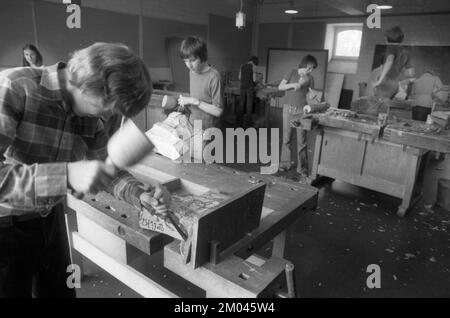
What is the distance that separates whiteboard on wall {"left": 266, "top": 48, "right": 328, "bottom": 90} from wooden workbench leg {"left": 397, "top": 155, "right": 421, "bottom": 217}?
17.8 feet

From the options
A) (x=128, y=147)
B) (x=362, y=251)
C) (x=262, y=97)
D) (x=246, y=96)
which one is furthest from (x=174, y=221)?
(x=262, y=97)

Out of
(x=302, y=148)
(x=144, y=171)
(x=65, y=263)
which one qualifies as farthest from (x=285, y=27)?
(x=65, y=263)

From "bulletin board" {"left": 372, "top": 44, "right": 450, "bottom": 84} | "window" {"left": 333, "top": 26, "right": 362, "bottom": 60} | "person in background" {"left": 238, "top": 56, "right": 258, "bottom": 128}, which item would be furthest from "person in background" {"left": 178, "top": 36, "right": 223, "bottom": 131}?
"window" {"left": 333, "top": 26, "right": 362, "bottom": 60}

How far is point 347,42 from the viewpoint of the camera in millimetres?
8250

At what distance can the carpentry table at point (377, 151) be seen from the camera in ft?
9.72

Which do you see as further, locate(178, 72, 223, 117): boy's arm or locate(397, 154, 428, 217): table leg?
locate(397, 154, 428, 217): table leg

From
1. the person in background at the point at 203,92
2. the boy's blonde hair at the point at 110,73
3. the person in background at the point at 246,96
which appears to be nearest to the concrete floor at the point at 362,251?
the person in background at the point at 203,92

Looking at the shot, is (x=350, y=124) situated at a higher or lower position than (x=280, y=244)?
higher

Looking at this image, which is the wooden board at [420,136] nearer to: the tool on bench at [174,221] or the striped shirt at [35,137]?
the tool on bench at [174,221]

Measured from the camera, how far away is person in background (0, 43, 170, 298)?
0.85 m

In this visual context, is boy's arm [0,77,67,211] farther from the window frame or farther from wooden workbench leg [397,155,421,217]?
the window frame

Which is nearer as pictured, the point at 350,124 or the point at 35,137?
the point at 35,137

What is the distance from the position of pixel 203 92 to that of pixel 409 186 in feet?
6.86

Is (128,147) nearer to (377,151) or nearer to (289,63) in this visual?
(377,151)
